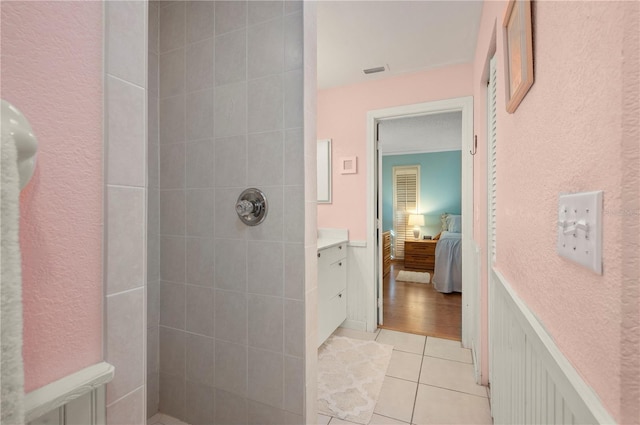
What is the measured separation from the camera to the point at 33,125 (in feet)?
1.53

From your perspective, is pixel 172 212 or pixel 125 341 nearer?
pixel 125 341

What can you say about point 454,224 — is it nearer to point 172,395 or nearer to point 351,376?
→ point 351,376

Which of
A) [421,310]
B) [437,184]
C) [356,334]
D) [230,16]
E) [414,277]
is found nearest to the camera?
[230,16]

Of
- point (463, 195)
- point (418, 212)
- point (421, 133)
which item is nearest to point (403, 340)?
point (463, 195)

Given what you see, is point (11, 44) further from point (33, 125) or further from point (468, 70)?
point (468, 70)

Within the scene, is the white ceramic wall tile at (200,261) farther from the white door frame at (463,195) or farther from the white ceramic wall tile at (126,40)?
the white door frame at (463,195)

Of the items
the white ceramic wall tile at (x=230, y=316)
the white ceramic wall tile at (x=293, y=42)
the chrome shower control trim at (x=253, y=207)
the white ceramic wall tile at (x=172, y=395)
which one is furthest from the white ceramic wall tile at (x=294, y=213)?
the white ceramic wall tile at (x=172, y=395)

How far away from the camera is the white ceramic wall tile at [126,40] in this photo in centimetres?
58

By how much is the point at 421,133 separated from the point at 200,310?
15.3 feet

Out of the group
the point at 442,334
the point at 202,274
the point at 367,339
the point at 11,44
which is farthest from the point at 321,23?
the point at 442,334

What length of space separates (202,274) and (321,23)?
1877 millimetres

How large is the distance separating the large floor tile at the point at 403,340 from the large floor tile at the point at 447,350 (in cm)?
7

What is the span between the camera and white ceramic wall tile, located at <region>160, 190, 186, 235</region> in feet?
5.32

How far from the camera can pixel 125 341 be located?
0.61 meters
